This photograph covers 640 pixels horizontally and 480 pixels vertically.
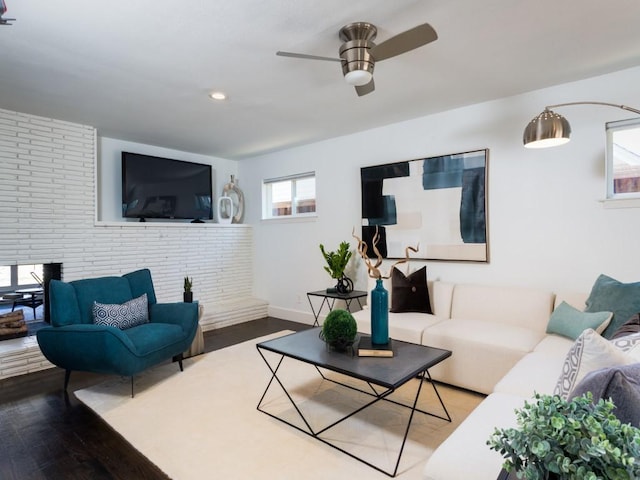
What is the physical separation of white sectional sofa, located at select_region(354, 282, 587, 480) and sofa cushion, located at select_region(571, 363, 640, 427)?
0.46m

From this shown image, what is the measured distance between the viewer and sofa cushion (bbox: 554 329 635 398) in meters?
1.12

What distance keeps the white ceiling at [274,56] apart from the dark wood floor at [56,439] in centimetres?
250

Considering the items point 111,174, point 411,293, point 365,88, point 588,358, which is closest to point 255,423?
point 411,293

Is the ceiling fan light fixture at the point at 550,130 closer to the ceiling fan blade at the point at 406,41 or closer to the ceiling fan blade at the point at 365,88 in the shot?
the ceiling fan blade at the point at 406,41

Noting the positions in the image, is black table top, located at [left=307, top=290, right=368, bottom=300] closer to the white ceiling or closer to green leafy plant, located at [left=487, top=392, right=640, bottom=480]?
the white ceiling

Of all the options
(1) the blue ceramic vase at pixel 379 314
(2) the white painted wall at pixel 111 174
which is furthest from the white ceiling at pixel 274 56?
(1) the blue ceramic vase at pixel 379 314

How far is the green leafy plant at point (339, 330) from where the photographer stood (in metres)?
2.28

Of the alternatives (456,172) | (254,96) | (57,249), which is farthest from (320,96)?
(57,249)

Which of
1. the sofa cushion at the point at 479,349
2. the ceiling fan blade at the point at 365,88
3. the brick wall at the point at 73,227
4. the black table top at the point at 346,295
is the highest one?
the ceiling fan blade at the point at 365,88

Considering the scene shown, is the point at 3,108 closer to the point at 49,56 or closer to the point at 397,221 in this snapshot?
the point at 49,56

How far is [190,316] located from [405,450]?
2.16 meters

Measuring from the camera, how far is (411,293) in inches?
135

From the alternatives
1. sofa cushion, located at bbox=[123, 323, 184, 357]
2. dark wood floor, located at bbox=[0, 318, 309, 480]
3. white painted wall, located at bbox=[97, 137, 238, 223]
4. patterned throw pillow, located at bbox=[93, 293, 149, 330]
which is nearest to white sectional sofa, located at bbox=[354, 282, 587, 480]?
dark wood floor, located at bbox=[0, 318, 309, 480]

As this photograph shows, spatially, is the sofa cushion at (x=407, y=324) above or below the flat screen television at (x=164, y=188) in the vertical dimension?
below
